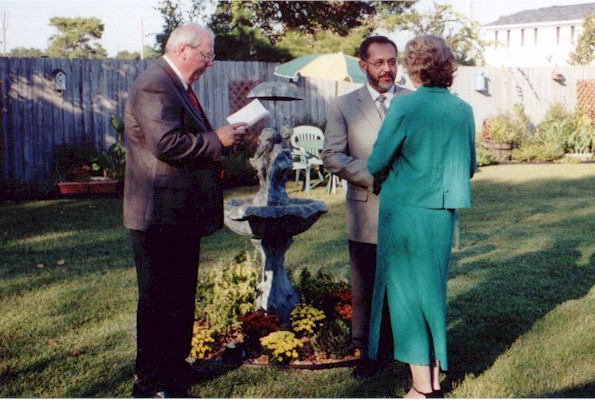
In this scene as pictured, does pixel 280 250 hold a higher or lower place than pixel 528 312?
higher

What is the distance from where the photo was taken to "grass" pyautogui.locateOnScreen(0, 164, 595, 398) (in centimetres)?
412

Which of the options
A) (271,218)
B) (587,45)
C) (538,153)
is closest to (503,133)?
(538,153)

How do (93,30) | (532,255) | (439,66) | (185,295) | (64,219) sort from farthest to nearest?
1. (93,30)
2. (64,219)
3. (532,255)
4. (185,295)
5. (439,66)

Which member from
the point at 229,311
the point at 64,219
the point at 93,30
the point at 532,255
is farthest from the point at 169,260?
the point at 93,30

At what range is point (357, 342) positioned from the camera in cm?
434

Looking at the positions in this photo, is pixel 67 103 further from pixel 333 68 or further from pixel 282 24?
pixel 282 24

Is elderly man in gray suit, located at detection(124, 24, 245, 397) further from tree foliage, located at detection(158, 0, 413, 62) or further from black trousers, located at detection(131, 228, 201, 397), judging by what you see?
tree foliage, located at detection(158, 0, 413, 62)

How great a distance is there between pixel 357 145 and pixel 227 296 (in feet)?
5.05

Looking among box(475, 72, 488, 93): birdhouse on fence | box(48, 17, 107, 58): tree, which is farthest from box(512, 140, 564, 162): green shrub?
box(48, 17, 107, 58): tree

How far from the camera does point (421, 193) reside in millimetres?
3506

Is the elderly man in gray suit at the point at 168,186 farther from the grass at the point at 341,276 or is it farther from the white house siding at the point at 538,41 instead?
the white house siding at the point at 538,41

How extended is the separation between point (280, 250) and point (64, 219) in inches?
218

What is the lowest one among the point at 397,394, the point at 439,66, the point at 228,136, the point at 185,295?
the point at 397,394

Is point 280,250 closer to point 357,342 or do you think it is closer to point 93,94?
point 357,342
